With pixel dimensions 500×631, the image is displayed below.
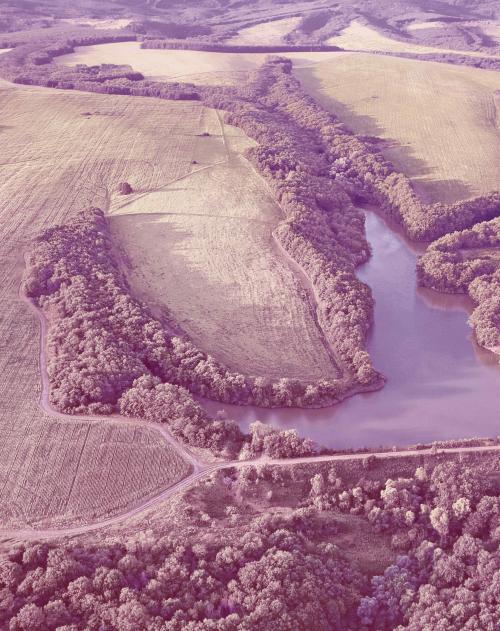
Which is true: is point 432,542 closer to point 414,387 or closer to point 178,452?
point 414,387

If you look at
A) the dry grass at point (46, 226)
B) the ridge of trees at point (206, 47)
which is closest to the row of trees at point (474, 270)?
the dry grass at point (46, 226)

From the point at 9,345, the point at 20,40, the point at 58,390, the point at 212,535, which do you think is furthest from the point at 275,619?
the point at 20,40

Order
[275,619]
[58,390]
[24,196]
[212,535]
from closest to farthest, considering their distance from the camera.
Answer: [275,619] → [212,535] → [58,390] → [24,196]

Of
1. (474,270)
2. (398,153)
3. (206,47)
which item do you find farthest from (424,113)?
(206,47)

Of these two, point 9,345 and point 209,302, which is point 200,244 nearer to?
point 209,302

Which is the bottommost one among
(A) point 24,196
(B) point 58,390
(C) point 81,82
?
(B) point 58,390

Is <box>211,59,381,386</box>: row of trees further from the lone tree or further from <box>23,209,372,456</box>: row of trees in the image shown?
the lone tree

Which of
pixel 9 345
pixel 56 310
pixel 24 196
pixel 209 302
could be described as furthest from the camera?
pixel 24 196
